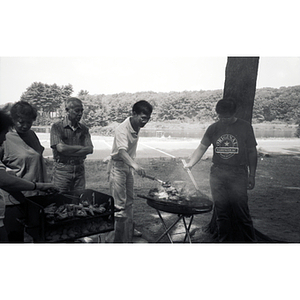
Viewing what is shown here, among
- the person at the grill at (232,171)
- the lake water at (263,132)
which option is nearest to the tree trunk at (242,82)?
the person at the grill at (232,171)

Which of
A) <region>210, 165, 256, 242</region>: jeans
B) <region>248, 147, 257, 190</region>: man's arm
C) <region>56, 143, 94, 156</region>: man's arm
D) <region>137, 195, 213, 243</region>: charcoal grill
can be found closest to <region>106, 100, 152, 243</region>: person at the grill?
<region>56, 143, 94, 156</region>: man's arm

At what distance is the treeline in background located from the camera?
4.53 meters

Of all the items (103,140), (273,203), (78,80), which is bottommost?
(273,203)

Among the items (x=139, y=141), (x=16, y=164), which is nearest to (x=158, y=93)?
(x=139, y=141)

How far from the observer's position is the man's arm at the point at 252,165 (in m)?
4.49

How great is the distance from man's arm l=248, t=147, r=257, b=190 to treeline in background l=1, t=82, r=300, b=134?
0.48 m

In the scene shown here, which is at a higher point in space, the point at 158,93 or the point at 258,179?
the point at 158,93

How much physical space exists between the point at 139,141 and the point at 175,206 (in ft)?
4.07

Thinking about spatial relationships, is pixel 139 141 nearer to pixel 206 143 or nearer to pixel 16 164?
pixel 206 143

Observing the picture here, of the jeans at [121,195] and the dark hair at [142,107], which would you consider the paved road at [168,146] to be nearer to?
the jeans at [121,195]

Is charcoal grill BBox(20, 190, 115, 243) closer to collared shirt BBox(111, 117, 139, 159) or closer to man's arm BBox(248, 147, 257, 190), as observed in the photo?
collared shirt BBox(111, 117, 139, 159)

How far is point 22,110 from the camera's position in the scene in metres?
4.29

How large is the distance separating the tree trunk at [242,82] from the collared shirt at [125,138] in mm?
1534

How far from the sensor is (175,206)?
12.9ft
